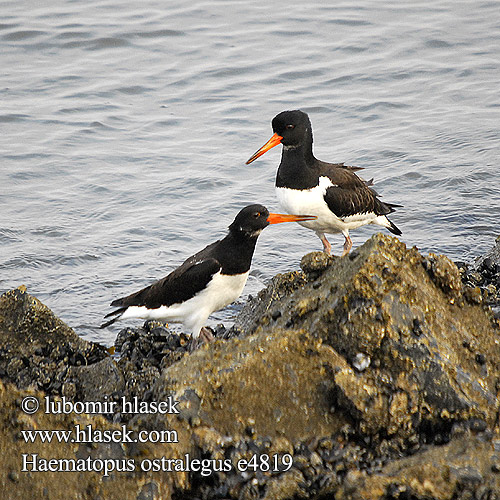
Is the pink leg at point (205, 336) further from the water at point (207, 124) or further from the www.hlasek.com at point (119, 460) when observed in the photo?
the www.hlasek.com at point (119, 460)

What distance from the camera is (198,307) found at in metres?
5.18

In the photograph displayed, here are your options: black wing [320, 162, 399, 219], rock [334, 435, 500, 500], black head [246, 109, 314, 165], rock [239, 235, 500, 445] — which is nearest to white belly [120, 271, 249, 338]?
rock [239, 235, 500, 445]

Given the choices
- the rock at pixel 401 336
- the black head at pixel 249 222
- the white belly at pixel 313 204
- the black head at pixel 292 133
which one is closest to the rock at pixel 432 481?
the rock at pixel 401 336

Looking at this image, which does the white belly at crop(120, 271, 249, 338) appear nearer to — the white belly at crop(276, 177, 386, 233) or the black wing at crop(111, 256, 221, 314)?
the black wing at crop(111, 256, 221, 314)

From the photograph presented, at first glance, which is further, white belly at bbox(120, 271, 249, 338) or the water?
the water

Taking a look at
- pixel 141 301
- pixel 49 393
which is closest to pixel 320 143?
pixel 141 301

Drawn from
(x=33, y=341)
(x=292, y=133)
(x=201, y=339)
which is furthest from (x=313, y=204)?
(x=33, y=341)

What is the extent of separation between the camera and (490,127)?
10.6 metres

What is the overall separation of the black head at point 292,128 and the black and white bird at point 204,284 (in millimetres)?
1371

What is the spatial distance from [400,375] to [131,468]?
4.02ft

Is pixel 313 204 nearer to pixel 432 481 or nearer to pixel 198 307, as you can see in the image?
pixel 198 307

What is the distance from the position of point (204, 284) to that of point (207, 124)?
605cm

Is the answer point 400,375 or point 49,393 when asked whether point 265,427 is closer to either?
point 400,375

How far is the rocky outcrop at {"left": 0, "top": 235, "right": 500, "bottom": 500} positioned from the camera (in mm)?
2936
